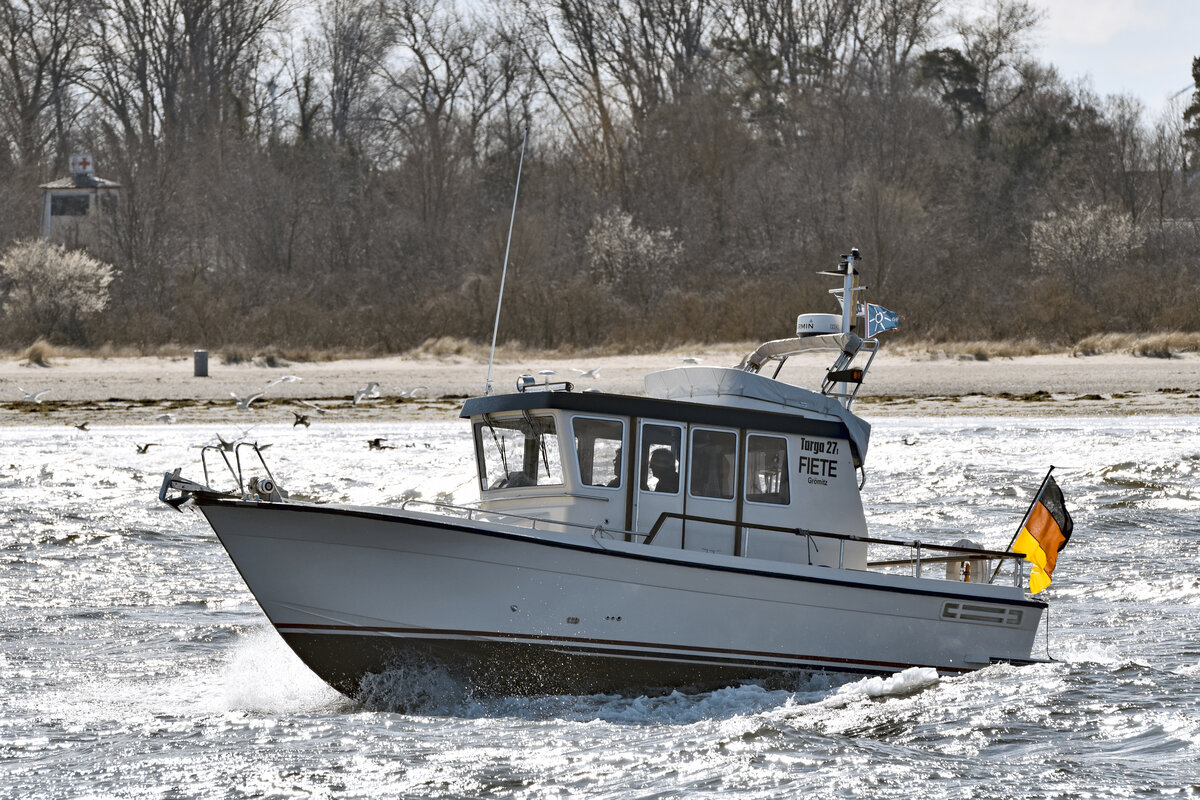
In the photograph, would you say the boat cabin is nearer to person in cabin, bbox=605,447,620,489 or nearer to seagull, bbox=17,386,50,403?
person in cabin, bbox=605,447,620,489

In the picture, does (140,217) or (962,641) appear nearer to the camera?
(962,641)

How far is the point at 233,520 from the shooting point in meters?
10.2

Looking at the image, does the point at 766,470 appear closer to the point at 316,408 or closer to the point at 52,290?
the point at 316,408

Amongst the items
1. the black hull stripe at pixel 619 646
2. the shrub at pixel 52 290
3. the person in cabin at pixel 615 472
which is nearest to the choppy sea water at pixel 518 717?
the black hull stripe at pixel 619 646

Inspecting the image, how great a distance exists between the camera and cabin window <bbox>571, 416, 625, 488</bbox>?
1092 centimetres

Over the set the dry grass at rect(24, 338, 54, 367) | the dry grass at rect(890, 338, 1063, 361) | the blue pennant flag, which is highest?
the blue pennant flag

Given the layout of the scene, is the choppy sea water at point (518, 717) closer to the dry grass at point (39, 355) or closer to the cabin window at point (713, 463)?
the cabin window at point (713, 463)

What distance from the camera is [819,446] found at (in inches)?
457

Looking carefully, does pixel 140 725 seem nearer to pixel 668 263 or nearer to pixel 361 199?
pixel 668 263

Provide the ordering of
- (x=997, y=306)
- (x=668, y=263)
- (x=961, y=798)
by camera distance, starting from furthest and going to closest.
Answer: (x=668, y=263) → (x=997, y=306) → (x=961, y=798)

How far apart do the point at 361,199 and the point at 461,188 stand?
452 cm

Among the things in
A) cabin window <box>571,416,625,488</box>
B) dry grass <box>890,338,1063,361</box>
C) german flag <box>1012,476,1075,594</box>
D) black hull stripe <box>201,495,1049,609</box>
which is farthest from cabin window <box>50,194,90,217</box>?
german flag <box>1012,476,1075,594</box>

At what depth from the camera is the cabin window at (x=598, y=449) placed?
35.8 ft

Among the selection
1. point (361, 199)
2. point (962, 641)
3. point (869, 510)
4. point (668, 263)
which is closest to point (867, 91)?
point (668, 263)
